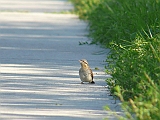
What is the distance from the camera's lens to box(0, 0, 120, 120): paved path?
8.61 m

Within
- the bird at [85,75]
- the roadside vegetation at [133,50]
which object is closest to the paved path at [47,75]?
the bird at [85,75]

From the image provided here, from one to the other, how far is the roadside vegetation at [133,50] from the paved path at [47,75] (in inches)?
12.2

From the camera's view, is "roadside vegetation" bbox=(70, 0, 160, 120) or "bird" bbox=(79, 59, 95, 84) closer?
"roadside vegetation" bbox=(70, 0, 160, 120)

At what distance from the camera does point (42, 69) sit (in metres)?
12.5

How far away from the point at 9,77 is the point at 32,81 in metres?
0.51

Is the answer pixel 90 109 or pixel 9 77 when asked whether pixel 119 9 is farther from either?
pixel 90 109

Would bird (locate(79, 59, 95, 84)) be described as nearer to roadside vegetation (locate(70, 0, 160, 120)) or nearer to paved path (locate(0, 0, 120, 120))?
paved path (locate(0, 0, 120, 120))

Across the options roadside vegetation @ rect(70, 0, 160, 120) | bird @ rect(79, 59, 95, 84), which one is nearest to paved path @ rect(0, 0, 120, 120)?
bird @ rect(79, 59, 95, 84)

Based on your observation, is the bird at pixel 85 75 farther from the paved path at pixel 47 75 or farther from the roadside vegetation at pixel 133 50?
the roadside vegetation at pixel 133 50

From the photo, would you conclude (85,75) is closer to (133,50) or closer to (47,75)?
(133,50)

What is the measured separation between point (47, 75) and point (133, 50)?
165 centimetres

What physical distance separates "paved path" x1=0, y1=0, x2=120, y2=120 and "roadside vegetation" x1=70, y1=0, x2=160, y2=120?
1.02 ft

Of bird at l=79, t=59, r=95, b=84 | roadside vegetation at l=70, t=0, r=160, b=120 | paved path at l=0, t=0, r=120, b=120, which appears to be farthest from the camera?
bird at l=79, t=59, r=95, b=84

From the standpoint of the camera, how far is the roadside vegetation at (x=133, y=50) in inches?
296
